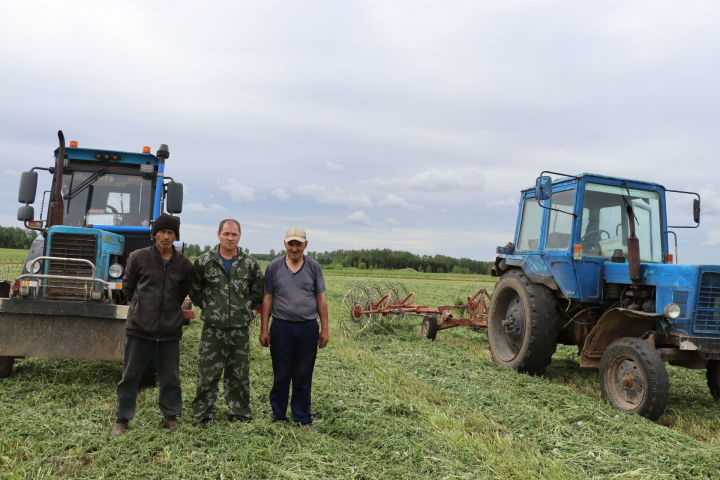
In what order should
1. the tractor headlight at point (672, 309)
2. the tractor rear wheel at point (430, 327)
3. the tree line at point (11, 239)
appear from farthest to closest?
the tree line at point (11, 239) → the tractor rear wheel at point (430, 327) → the tractor headlight at point (672, 309)

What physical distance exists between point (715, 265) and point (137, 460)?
558cm

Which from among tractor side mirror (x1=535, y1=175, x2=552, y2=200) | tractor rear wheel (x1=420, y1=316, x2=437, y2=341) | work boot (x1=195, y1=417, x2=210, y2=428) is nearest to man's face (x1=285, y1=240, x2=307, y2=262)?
work boot (x1=195, y1=417, x2=210, y2=428)

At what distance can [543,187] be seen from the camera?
6.32 m

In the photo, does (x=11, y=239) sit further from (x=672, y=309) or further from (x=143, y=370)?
(x=672, y=309)

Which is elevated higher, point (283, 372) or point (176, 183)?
point (176, 183)

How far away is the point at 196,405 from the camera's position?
4660 mm

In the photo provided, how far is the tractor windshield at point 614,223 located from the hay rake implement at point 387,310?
2.99m

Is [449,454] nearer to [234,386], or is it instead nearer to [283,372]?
[283,372]

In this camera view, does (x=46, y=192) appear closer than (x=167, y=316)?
No

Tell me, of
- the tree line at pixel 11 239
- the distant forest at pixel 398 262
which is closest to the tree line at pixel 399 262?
the distant forest at pixel 398 262

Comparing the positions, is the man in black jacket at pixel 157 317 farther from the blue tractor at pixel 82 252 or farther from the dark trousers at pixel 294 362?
the blue tractor at pixel 82 252

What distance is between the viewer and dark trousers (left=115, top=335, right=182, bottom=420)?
179 inches

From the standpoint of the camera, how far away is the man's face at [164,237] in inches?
179

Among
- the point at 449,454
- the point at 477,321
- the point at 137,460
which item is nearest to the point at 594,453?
the point at 449,454
